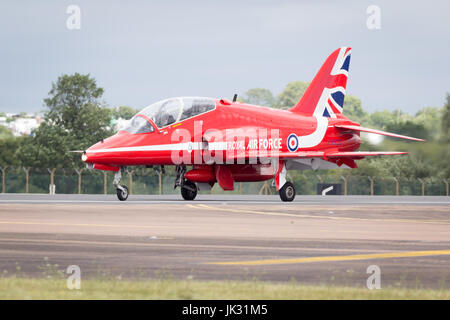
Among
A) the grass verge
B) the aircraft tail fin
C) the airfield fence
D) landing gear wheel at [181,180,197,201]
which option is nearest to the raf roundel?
the aircraft tail fin

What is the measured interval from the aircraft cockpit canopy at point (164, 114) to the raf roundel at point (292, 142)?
4.95m

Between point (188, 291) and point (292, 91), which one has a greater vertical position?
point (292, 91)

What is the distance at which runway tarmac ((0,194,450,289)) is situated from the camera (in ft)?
38.0

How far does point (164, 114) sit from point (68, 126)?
4020cm

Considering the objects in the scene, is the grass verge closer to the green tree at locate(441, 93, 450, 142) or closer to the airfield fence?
the green tree at locate(441, 93, 450, 142)

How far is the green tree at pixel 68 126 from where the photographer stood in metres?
66.1

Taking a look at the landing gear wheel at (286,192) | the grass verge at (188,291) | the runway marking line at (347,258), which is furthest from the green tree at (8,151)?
the grass verge at (188,291)

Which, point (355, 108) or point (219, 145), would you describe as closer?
point (219, 145)

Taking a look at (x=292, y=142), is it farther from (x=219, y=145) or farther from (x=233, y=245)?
(x=233, y=245)

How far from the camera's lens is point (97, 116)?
70125mm

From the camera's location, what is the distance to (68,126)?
230 ft

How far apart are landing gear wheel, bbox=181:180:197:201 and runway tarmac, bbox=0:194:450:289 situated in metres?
9.21

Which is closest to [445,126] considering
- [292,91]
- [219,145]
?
[219,145]
